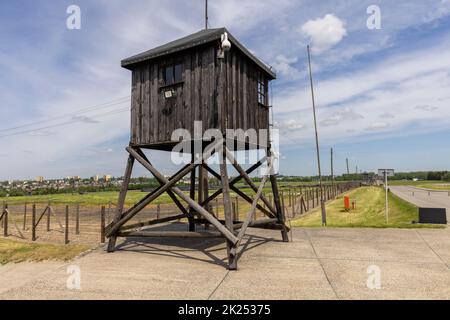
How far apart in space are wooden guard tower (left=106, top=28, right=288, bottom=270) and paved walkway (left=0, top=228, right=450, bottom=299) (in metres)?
0.83

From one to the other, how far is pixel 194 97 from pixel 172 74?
136cm

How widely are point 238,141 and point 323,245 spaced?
169 inches

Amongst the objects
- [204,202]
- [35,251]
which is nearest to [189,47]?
[204,202]

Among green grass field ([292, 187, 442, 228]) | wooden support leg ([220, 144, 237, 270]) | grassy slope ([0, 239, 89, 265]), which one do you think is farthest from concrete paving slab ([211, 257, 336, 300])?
grassy slope ([0, 239, 89, 265])

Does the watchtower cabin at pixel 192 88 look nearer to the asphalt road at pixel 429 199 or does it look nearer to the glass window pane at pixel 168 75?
the glass window pane at pixel 168 75

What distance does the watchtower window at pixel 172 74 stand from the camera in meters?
9.93

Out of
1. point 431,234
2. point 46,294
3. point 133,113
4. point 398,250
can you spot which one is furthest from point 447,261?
point 133,113

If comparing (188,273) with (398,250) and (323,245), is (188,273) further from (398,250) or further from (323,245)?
(398,250)

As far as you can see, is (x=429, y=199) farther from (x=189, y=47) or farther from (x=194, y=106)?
(x=189, y=47)

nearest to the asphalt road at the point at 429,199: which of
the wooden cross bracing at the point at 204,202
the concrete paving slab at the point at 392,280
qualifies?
the concrete paving slab at the point at 392,280

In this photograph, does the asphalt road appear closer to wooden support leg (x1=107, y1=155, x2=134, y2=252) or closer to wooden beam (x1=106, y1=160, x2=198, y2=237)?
wooden beam (x1=106, y1=160, x2=198, y2=237)

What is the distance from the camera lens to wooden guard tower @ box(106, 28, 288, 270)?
29.0 ft

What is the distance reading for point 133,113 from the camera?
415 inches

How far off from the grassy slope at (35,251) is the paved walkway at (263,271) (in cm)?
171
